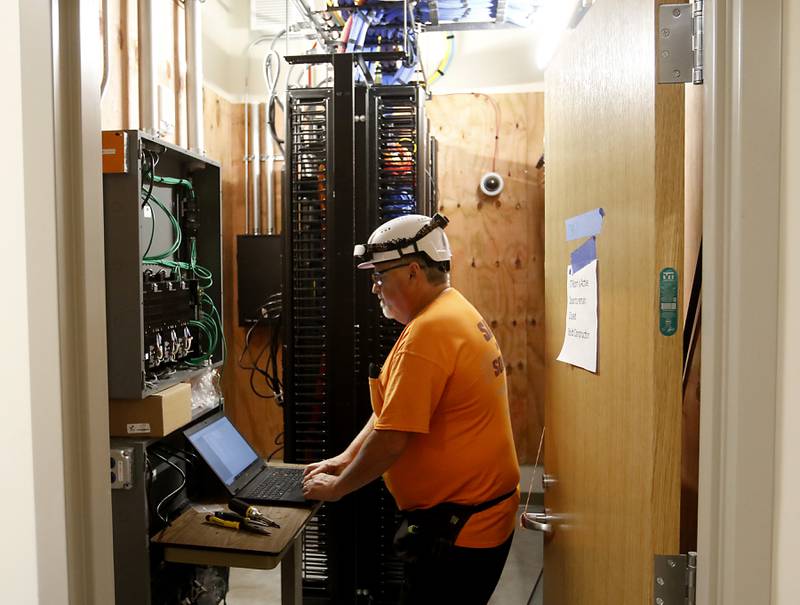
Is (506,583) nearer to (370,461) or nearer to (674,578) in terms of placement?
(370,461)

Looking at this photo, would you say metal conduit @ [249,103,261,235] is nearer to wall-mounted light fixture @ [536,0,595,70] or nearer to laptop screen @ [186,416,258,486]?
wall-mounted light fixture @ [536,0,595,70]

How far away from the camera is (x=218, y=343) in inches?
86.7

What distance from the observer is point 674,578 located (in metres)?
0.94

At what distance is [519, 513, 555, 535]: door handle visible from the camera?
162 cm

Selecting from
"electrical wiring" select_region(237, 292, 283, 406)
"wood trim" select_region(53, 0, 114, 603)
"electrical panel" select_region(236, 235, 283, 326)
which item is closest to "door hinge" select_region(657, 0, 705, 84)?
"wood trim" select_region(53, 0, 114, 603)

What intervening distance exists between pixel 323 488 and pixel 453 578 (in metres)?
0.48

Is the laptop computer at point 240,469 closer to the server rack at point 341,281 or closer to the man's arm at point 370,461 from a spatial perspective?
the man's arm at point 370,461

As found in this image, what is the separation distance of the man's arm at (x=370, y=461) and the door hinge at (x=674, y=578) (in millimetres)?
895

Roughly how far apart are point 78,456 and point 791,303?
3.25 ft

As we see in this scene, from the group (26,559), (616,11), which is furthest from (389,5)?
(26,559)

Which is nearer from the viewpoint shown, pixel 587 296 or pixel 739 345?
pixel 739 345

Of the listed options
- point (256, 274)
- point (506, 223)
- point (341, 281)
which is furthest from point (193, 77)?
point (506, 223)

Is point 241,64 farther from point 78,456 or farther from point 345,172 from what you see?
point 78,456

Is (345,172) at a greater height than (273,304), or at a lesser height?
greater
